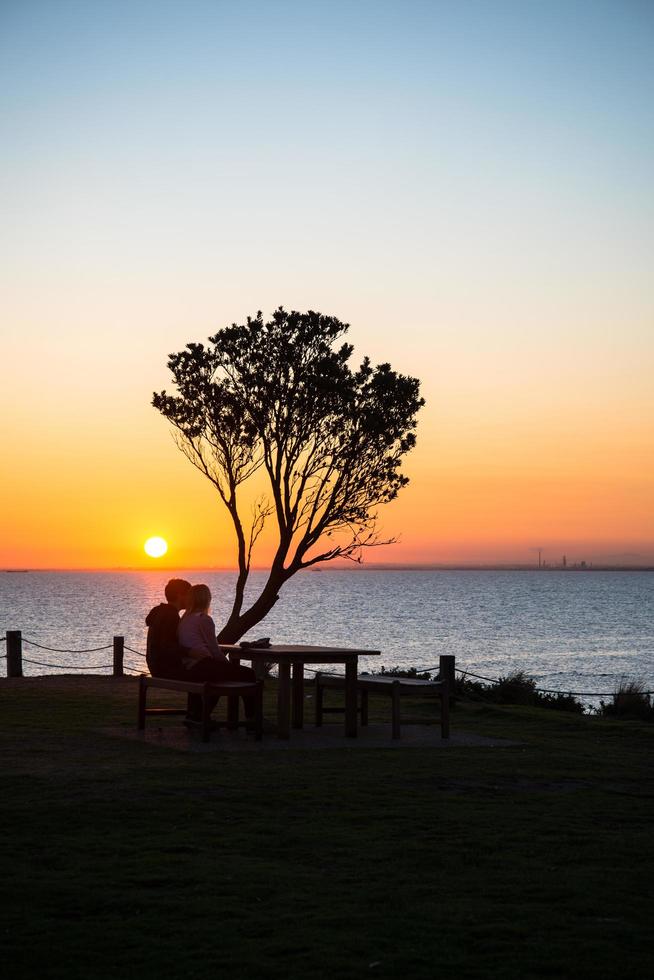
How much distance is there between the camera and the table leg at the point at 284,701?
1307 cm

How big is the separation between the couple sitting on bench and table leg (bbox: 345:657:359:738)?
3.62ft

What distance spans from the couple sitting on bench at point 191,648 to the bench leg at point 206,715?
0.37 meters

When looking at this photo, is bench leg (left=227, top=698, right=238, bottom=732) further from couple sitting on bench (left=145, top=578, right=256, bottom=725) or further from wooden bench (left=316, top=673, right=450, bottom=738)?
wooden bench (left=316, top=673, right=450, bottom=738)

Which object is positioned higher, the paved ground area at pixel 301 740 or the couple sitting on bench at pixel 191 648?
the couple sitting on bench at pixel 191 648

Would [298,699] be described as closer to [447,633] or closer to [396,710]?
[396,710]

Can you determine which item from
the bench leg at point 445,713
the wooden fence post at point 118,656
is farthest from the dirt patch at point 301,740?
the wooden fence post at point 118,656

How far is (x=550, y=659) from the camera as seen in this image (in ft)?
164

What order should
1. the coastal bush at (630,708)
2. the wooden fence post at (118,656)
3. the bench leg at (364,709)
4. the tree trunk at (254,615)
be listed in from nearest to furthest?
the bench leg at (364,709) → the coastal bush at (630,708) → the wooden fence post at (118,656) → the tree trunk at (254,615)

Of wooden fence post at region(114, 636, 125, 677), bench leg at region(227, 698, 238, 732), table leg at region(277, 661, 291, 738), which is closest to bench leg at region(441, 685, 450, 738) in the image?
table leg at region(277, 661, 291, 738)

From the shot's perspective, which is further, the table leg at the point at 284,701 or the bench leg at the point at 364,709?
the bench leg at the point at 364,709

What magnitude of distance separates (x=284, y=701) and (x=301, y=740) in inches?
19.9

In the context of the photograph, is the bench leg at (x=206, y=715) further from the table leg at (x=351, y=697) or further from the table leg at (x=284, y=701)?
A: the table leg at (x=351, y=697)

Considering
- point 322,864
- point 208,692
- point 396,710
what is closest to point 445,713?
point 396,710

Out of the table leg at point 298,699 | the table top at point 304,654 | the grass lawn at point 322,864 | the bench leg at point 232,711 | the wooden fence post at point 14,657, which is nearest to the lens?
the grass lawn at point 322,864
